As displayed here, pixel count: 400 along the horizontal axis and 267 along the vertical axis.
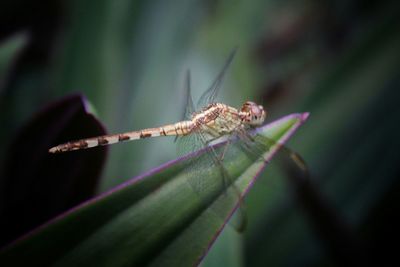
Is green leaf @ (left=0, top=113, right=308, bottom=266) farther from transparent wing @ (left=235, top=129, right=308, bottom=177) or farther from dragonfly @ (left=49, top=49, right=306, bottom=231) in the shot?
dragonfly @ (left=49, top=49, right=306, bottom=231)

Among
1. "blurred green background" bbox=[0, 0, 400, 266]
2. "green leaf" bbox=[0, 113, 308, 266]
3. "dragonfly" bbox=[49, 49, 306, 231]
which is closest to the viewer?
"green leaf" bbox=[0, 113, 308, 266]

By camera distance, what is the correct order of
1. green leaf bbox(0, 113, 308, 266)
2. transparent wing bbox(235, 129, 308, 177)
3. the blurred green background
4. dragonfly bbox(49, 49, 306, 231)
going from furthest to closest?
the blurred green background < dragonfly bbox(49, 49, 306, 231) < transparent wing bbox(235, 129, 308, 177) < green leaf bbox(0, 113, 308, 266)

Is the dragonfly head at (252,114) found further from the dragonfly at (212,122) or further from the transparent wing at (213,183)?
the transparent wing at (213,183)

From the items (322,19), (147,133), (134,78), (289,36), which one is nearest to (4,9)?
(134,78)

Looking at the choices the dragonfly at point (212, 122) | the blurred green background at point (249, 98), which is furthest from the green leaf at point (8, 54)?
the dragonfly at point (212, 122)

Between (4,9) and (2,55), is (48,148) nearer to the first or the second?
(2,55)

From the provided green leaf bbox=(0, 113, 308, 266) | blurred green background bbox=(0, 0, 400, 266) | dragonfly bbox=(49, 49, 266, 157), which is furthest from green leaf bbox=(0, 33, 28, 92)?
green leaf bbox=(0, 113, 308, 266)

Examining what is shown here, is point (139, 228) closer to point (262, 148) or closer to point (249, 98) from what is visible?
point (262, 148)
